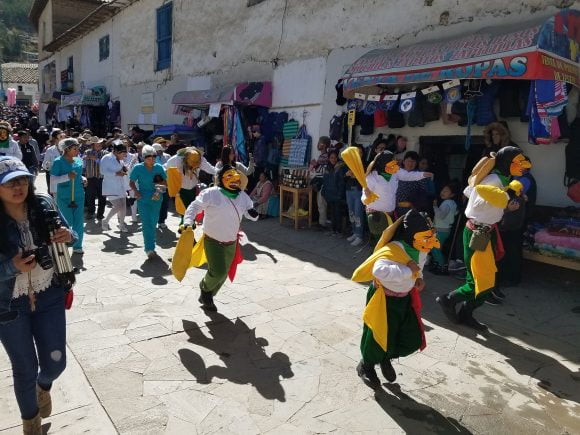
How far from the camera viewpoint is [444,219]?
6777 mm

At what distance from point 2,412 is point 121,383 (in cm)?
78

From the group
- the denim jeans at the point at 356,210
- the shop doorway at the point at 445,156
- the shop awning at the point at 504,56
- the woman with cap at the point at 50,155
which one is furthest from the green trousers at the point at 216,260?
the woman with cap at the point at 50,155

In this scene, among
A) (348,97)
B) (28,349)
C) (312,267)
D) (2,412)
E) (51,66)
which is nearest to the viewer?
(28,349)

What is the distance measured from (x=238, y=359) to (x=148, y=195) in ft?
12.5

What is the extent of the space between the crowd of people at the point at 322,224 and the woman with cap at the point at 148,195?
0.06 feet

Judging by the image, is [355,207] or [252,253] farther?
[355,207]

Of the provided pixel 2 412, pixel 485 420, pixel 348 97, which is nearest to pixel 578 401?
pixel 485 420

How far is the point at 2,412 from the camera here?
10.5ft

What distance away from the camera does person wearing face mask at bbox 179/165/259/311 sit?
489cm

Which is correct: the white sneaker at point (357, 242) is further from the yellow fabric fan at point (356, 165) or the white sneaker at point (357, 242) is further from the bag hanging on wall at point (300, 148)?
the bag hanging on wall at point (300, 148)

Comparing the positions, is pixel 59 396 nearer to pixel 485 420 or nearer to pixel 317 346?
pixel 317 346

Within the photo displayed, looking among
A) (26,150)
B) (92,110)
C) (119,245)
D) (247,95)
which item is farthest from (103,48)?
(119,245)

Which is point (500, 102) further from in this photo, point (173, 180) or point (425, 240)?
point (173, 180)

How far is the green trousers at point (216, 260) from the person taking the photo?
194 inches
